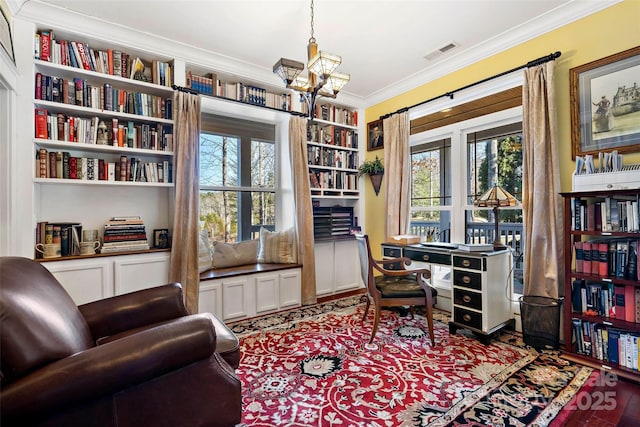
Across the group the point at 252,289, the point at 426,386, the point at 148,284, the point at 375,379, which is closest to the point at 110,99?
the point at 148,284

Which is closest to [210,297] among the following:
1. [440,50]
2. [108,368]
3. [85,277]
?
[85,277]

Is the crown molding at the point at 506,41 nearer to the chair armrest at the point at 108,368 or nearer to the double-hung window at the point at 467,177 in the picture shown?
the double-hung window at the point at 467,177

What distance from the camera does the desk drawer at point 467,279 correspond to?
8.32ft

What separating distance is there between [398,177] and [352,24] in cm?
184

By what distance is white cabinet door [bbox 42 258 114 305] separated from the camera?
94.2 inches

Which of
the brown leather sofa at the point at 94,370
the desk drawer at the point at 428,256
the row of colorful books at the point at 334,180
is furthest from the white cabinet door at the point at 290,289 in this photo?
the brown leather sofa at the point at 94,370

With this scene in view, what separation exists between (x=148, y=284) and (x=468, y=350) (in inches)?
115

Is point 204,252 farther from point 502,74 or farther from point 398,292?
point 502,74

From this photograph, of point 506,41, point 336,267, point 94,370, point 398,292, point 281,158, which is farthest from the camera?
point 336,267

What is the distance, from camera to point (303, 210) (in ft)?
12.0

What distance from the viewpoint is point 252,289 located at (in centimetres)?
323

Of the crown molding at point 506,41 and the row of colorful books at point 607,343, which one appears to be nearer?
the row of colorful books at point 607,343

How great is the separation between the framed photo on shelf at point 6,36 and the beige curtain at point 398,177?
3.65 meters

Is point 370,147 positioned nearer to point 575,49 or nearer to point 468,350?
point 575,49
